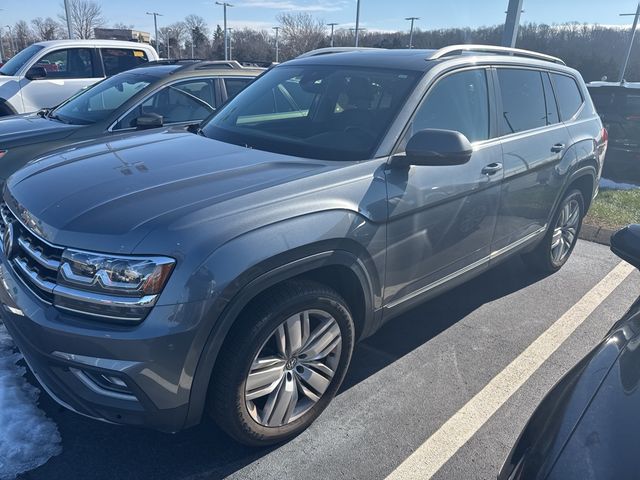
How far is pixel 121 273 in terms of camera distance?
201 centimetres

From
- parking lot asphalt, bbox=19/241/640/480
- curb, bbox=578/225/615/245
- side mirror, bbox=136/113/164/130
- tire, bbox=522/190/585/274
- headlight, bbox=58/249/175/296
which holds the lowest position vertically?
curb, bbox=578/225/615/245

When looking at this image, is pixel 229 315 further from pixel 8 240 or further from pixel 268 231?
pixel 8 240

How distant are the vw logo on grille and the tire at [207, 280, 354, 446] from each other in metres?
1.16

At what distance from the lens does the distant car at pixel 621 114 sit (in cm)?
759

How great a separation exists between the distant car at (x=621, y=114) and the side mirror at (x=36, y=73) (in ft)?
29.8

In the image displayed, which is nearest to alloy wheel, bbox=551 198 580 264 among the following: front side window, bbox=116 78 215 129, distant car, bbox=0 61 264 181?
distant car, bbox=0 61 264 181

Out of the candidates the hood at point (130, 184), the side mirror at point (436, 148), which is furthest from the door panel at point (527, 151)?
the hood at point (130, 184)

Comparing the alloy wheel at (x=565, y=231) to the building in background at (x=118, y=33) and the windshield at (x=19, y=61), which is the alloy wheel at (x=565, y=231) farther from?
the building in background at (x=118, y=33)

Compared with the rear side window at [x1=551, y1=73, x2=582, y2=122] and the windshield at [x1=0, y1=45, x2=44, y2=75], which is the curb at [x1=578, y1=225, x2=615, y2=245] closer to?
the rear side window at [x1=551, y1=73, x2=582, y2=122]

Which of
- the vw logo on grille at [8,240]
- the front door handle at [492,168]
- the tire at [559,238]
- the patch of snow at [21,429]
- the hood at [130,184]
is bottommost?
the patch of snow at [21,429]

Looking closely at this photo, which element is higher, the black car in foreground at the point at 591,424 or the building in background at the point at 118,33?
the building in background at the point at 118,33

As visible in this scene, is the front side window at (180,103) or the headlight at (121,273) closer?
the headlight at (121,273)

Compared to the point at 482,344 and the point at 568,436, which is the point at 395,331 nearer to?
the point at 482,344

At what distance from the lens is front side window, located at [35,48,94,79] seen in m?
9.30
